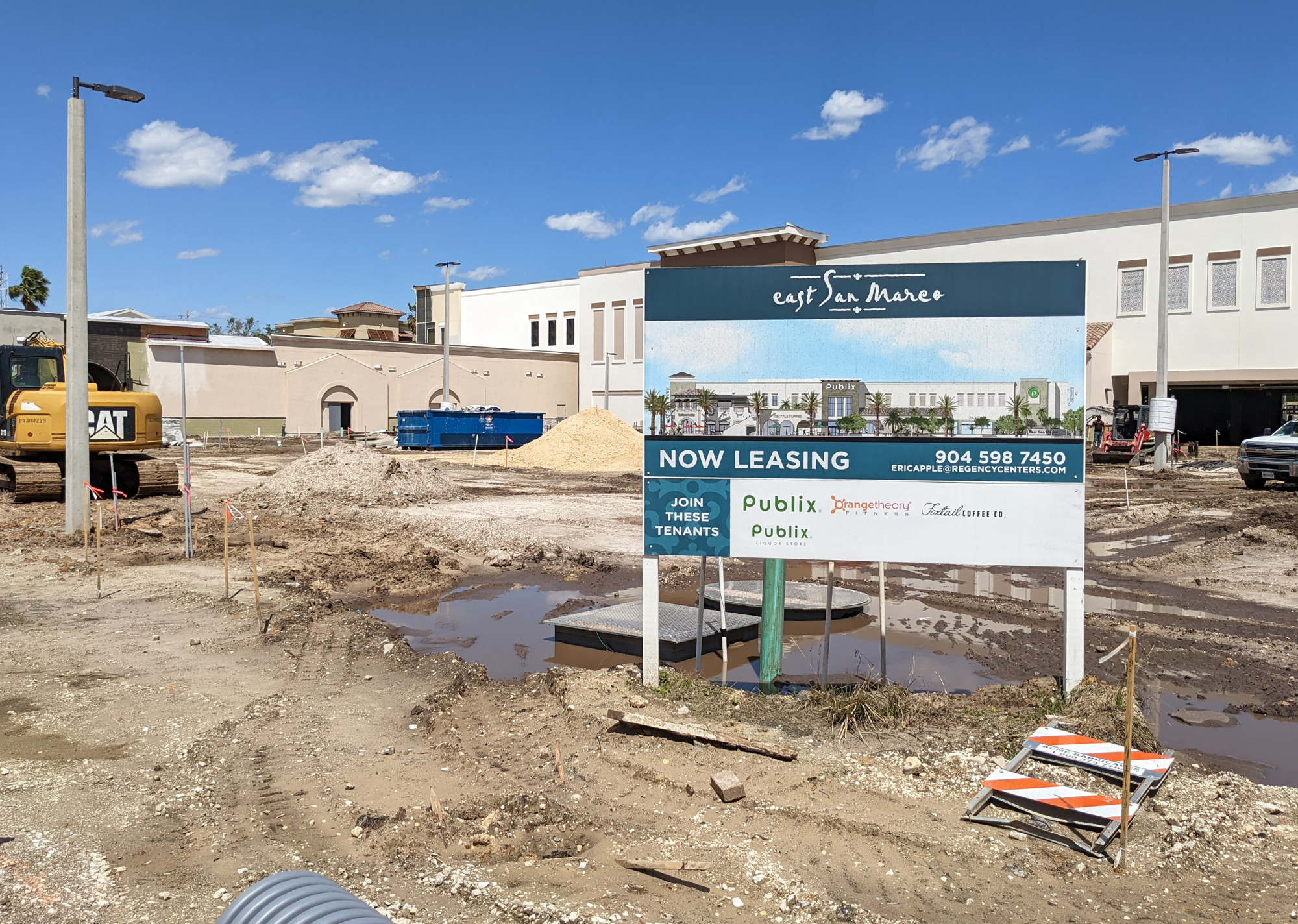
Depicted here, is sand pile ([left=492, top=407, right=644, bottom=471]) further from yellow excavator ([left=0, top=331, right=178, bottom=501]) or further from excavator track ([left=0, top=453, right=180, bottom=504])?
yellow excavator ([left=0, top=331, right=178, bottom=501])

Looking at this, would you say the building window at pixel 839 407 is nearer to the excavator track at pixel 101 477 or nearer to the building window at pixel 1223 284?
the excavator track at pixel 101 477

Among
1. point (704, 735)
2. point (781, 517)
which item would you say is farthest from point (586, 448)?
point (704, 735)

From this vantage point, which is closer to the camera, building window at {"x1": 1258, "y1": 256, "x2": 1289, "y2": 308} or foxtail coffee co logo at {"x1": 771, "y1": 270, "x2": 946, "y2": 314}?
foxtail coffee co logo at {"x1": 771, "y1": 270, "x2": 946, "y2": 314}

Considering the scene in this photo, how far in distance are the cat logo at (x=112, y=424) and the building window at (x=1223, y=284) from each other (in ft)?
138

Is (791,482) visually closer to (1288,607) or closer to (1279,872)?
(1279,872)

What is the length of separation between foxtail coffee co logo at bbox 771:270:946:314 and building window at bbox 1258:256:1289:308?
41.3 meters

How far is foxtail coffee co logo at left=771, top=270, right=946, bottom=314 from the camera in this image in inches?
285

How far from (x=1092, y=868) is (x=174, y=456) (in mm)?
39412

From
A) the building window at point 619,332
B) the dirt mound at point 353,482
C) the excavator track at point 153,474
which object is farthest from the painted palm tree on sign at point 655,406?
the building window at point 619,332

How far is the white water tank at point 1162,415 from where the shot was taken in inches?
1167

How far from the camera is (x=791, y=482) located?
736cm

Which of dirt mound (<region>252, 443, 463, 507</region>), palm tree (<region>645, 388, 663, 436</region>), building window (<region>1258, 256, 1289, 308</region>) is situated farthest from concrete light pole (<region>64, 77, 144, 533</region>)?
building window (<region>1258, 256, 1289, 308</region>)

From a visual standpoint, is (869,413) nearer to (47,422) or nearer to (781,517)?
(781,517)

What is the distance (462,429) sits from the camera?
44562 mm
